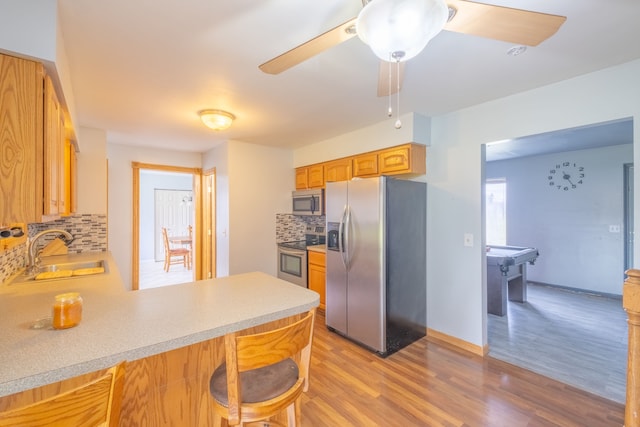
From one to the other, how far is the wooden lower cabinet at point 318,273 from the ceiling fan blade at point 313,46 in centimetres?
258

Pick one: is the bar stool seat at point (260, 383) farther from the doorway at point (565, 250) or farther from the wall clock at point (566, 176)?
the wall clock at point (566, 176)

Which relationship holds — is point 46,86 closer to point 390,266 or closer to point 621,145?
point 390,266

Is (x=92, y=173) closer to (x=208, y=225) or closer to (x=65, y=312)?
(x=208, y=225)

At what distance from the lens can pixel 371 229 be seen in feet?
8.96

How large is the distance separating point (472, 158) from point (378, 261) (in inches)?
53.1

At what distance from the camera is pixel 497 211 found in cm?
572

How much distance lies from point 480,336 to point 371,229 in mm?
1417

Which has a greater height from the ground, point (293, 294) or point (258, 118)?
point (258, 118)

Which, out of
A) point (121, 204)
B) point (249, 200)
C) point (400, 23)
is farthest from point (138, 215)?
point (400, 23)

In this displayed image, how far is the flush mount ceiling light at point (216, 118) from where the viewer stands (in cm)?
276

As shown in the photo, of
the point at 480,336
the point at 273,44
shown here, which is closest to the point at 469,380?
the point at 480,336

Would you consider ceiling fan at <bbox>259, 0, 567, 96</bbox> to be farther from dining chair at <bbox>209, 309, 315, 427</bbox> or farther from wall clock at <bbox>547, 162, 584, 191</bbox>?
wall clock at <bbox>547, 162, 584, 191</bbox>

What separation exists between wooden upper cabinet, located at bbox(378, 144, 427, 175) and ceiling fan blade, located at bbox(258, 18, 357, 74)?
1.88m

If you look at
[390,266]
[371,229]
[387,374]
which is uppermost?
[371,229]
